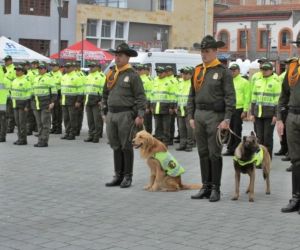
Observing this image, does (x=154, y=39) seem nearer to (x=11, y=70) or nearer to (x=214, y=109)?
(x=11, y=70)

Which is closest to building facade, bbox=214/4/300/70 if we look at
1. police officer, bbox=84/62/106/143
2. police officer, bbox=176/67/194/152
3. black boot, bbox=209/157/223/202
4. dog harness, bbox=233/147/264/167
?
police officer, bbox=84/62/106/143

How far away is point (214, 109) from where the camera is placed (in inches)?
329

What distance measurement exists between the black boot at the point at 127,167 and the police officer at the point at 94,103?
6.26m

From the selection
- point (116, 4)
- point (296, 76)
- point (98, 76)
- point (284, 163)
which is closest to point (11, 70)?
point (98, 76)

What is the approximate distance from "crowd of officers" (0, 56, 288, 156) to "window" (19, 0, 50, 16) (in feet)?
101

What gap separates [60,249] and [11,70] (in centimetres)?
1155

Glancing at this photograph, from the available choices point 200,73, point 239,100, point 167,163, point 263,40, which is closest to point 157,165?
point 167,163

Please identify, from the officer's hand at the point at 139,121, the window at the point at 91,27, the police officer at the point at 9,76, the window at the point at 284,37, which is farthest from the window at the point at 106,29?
the officer's hand at the point at 139,121

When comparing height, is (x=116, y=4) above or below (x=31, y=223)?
Result: above

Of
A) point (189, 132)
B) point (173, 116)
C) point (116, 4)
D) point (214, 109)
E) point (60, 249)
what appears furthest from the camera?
point (116, 4)

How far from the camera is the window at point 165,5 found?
59987 millimetres

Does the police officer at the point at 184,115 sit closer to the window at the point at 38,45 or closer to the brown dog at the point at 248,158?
the brown dog at the point at 248,158

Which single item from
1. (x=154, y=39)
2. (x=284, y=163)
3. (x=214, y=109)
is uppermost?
(x=154, y=39)

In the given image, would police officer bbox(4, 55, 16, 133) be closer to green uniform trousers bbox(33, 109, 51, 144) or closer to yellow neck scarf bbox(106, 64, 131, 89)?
green uniform trousers bbox(33, 109, 51, 144)
